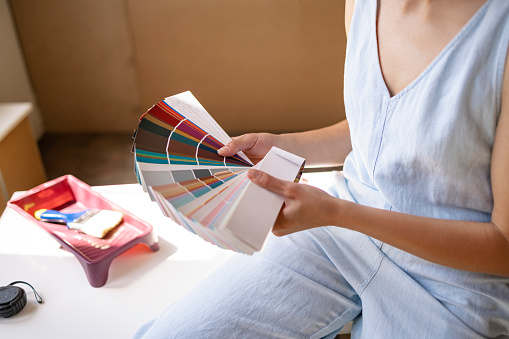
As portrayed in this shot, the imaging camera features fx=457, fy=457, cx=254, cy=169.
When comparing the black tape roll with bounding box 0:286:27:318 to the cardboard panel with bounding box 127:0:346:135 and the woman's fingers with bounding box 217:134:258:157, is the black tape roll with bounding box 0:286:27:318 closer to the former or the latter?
the woman's fingers with bounding box 217:134:258:157

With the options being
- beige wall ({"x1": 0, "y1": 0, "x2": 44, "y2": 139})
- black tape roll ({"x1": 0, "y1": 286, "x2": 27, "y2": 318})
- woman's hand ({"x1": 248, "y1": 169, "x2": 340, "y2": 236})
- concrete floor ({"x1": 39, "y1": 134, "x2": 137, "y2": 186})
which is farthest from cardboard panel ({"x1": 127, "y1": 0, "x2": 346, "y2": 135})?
woman's hand ({"x1": 248, "y1": 169, "x2": 340, "y2": 236})

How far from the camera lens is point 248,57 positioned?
2.48 metres

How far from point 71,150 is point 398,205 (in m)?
2.12

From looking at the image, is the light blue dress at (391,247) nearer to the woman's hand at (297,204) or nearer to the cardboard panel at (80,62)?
the woman's hand at (297,204)

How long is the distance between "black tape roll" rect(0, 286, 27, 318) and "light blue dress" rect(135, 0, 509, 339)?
0.29 metres

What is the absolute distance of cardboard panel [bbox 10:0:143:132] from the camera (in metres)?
2.35

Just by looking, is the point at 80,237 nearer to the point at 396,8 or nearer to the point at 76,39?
the point at 396,8

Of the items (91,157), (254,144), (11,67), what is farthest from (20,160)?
(254,144)

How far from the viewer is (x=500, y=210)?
679 millimetres

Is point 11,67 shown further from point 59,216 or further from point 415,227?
point 415,227

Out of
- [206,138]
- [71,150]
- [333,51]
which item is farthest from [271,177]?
[71,150]

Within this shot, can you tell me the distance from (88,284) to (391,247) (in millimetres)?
670

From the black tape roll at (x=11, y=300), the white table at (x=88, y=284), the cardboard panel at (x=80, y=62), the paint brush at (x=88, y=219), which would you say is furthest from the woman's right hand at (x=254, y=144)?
the cardboard panel at (x=80, y=62)

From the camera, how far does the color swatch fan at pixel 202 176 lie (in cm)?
67
